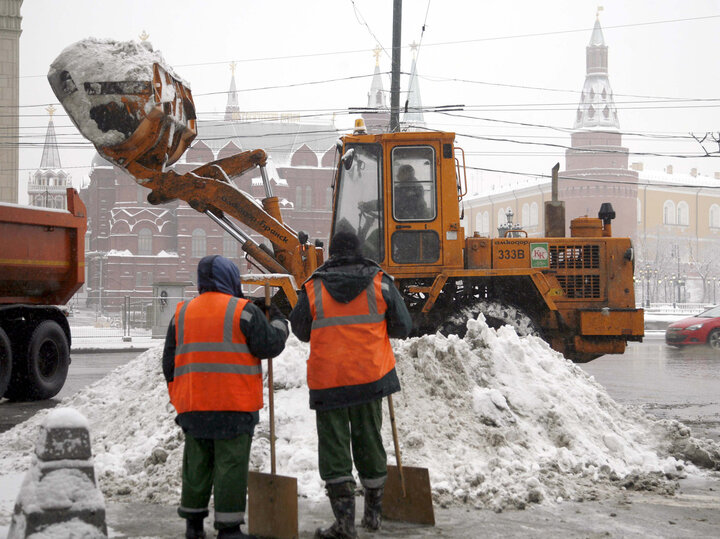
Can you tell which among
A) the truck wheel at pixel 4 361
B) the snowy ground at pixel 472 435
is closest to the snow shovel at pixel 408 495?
the snowy ground at pixel 472 435

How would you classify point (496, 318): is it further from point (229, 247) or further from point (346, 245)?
point (229, 247)

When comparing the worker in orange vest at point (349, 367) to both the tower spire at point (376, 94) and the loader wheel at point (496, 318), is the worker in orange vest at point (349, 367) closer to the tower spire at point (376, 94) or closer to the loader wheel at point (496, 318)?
the loader wheel at point (496, 318)

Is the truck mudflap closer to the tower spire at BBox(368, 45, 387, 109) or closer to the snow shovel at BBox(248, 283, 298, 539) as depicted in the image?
the snow shovel at BBox(248, 283, 298, 539)

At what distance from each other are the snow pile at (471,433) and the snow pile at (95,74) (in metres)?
2.67

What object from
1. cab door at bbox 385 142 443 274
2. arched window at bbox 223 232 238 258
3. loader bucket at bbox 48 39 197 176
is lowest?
cab door at bbox 385 142 443 274

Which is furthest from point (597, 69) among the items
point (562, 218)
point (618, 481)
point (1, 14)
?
point (618, 481)

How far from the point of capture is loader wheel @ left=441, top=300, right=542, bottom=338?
10648 millimetres

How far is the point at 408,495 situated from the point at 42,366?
28.5ft

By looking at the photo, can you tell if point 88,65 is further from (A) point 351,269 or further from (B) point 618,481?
(B) point 618,481

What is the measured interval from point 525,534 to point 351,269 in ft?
6.30

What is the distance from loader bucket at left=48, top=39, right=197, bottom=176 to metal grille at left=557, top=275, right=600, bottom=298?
5469mm

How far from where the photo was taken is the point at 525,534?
5.27m

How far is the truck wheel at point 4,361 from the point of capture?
11.6 m

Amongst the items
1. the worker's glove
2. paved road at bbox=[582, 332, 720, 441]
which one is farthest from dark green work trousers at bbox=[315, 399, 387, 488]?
paved road at bbox=[582, 332, 720, 441]
